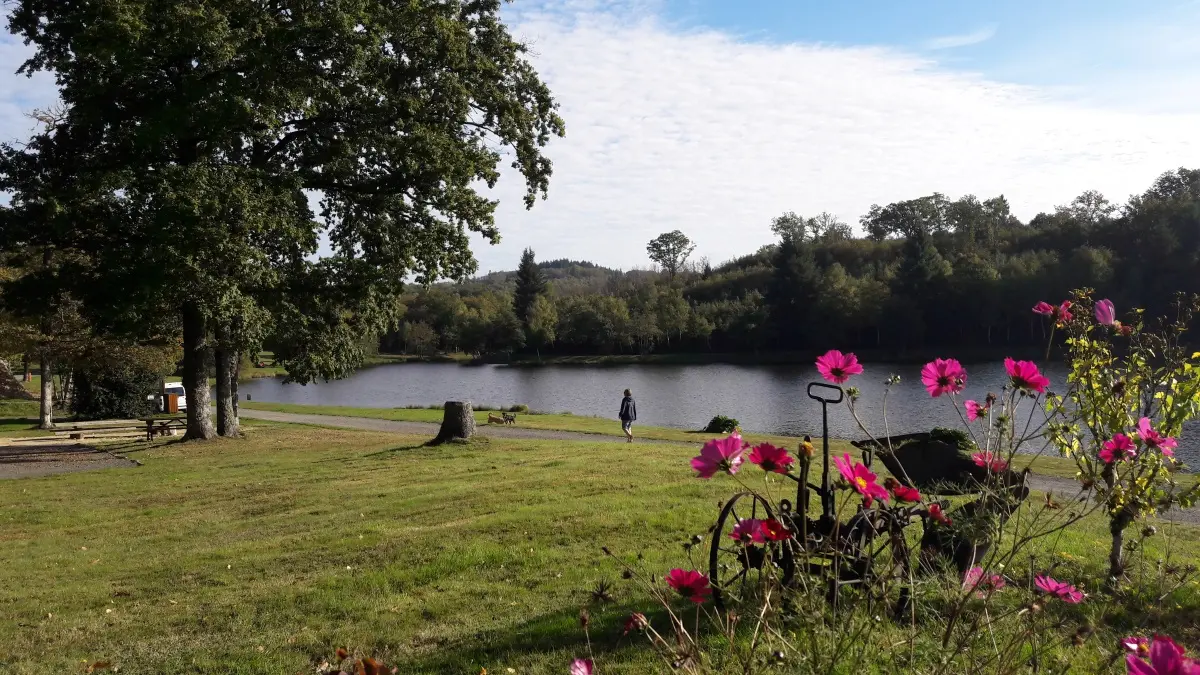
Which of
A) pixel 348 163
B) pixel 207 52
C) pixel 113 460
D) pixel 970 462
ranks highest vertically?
pixel 207 52

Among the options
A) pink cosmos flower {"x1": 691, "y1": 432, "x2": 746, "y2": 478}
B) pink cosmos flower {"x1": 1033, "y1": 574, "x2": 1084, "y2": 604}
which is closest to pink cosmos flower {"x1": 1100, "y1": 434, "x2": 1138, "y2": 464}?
pink cosmos flower {"x1": 1033, "y1": 574, "x2": 1084, "y2": 604}

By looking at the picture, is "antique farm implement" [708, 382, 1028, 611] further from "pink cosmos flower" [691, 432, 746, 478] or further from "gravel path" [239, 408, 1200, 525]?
"gravel path" [239, 408, 1200, 525]

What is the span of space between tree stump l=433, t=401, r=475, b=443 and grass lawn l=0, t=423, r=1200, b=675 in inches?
113

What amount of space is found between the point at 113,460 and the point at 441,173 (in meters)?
9.60

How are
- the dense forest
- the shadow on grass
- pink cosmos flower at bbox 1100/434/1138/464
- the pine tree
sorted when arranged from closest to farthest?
pink cosmos flower at bbox 1100/434/1138/464, the shadow on grass, the dense forest, the pine tree

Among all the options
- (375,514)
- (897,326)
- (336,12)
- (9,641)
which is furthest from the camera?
(897,326)

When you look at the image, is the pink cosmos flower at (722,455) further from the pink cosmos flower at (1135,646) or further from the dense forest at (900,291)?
the dense forest at (900,291)

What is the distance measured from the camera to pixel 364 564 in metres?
7.10

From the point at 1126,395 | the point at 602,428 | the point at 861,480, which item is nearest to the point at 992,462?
the point at 861,480

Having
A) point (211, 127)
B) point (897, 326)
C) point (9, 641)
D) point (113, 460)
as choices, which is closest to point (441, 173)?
Result: point (211, 127)

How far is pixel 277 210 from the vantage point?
1702 cm

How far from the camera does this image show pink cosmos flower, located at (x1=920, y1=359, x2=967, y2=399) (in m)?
3.08

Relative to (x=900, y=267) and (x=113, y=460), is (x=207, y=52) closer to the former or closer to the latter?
(x=113, y=460)

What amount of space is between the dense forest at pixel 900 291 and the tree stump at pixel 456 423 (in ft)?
209
